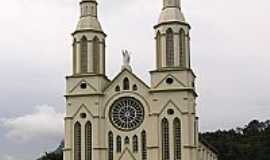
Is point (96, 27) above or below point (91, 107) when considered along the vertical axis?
above

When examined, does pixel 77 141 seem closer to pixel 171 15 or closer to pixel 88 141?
pixel 88 141

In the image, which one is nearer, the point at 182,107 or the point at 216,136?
the point at 182,107

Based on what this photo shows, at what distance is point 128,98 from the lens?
6294cm

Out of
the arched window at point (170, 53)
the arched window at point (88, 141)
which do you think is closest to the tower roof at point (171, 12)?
the arched window at point (170, 53)

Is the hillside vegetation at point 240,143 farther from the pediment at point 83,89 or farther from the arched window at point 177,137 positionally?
the arched window at point 177,137

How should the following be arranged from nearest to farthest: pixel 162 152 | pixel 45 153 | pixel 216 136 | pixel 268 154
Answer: pixel 162 152 < pixel 45 153 < pixel 268 154 < pixel 216 136

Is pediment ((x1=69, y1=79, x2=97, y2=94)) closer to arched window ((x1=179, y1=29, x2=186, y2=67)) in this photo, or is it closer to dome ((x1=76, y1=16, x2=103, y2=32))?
dome ((x1=76, y1=16, x2=103, y2=32))

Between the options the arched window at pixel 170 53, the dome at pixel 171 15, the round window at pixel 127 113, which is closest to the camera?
the arched window at pixel 170 53

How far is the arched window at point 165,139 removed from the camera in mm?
60272

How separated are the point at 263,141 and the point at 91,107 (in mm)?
63372

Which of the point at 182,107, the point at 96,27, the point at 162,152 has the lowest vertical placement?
the point at 162,152

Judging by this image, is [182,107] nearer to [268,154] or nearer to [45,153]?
[45,153]

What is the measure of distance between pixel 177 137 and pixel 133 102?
17.0 ft

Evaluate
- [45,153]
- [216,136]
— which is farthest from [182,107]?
[216,136]
